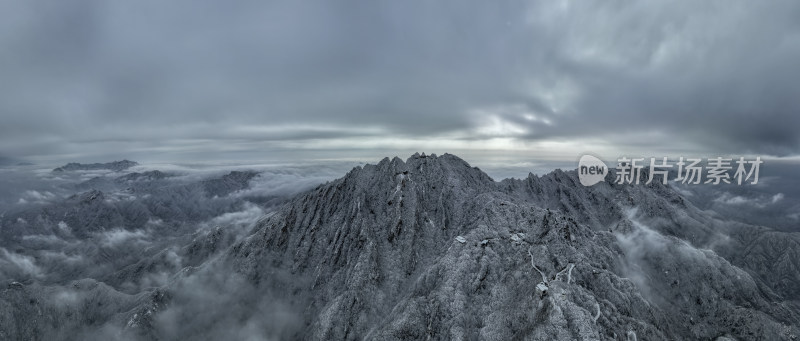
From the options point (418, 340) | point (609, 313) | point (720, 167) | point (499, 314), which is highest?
point (720, 167)

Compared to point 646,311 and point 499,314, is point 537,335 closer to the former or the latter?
point 499,314

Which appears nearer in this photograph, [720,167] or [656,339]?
[656,339]

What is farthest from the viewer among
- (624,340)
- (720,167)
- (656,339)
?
(720,167)

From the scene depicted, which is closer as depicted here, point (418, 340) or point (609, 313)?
point (609, 313)

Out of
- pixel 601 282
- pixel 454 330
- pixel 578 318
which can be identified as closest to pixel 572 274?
pixel 601 282

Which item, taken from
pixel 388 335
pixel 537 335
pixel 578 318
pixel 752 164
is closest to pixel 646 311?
pixel 578 318

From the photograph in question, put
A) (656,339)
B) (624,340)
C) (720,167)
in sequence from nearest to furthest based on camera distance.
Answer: (624,340) → (656,339) → (720,167)

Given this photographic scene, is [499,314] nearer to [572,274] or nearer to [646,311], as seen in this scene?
[572,274]

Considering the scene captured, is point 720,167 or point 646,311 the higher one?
point 720,167

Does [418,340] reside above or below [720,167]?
below
